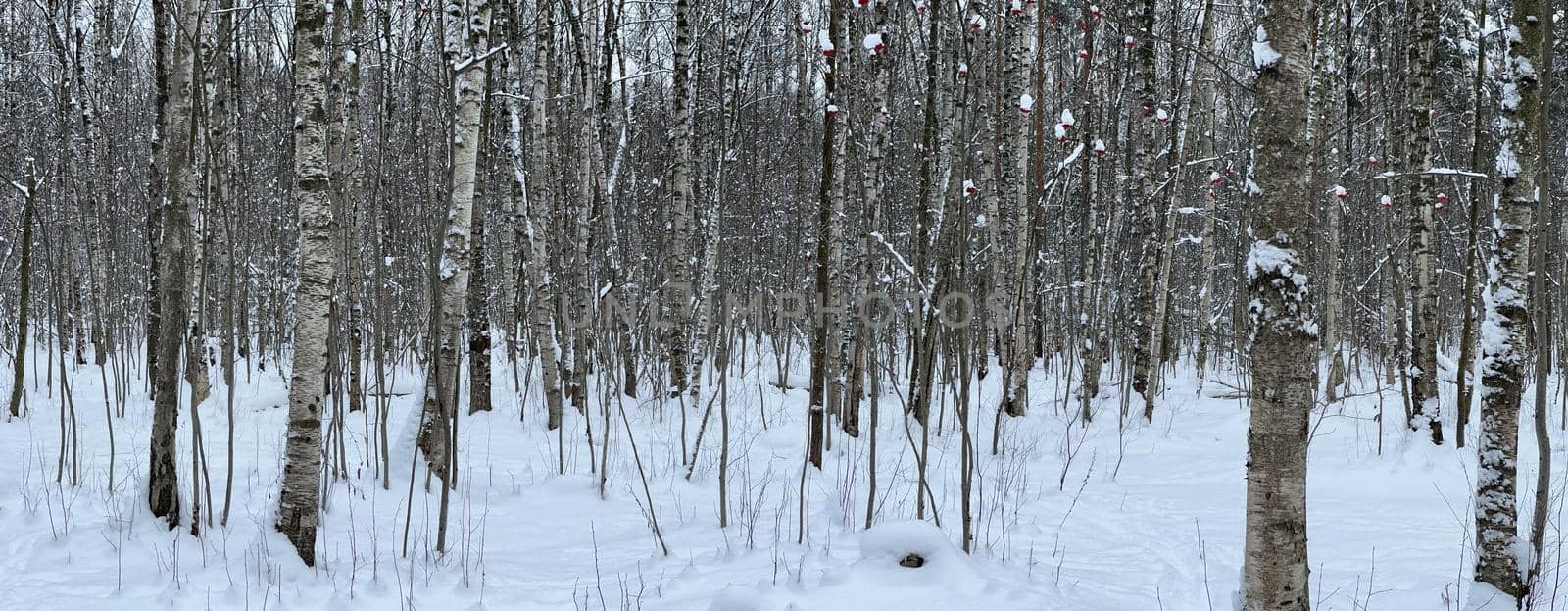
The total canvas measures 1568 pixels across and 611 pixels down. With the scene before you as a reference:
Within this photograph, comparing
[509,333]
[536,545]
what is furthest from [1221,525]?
[509,333]

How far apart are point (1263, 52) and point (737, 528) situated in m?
3.48

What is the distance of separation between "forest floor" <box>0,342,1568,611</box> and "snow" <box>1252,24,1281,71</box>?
74.9 inches

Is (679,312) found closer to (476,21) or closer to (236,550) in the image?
(476,21)

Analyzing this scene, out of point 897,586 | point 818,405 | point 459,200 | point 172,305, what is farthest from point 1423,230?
point 172,305

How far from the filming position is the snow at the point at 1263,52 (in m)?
2.59

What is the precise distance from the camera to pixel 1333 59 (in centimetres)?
952

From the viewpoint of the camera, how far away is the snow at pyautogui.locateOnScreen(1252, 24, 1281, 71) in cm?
259

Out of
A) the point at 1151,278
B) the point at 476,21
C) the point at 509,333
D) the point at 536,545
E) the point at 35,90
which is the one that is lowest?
the point at 536,545

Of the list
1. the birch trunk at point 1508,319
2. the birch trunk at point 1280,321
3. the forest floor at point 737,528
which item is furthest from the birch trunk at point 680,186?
the birch trunk at point 1508,319

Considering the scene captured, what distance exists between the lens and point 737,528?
Answer: 16.0 ft

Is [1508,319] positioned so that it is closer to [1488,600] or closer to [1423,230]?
[1488,600]

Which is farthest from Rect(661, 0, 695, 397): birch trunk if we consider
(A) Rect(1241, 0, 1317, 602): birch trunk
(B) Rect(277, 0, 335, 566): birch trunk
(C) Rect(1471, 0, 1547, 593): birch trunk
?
(C) Rect(1471, 0, 1547, 593): birch trunk

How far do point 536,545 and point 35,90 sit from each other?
1709 centimetres

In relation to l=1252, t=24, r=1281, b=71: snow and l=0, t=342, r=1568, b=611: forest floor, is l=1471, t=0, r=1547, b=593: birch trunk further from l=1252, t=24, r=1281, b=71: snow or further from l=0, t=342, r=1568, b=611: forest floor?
l=1252, t=24, r=1281, b=71: snow
